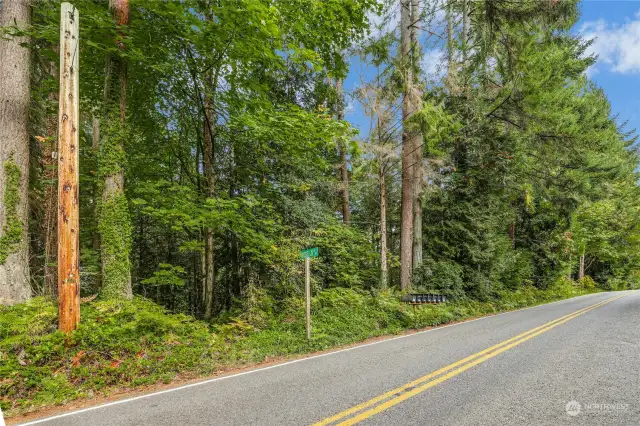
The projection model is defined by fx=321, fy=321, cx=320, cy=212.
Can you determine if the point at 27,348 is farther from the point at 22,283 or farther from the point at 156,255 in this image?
the point at 156,255

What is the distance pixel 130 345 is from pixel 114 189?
3.28m

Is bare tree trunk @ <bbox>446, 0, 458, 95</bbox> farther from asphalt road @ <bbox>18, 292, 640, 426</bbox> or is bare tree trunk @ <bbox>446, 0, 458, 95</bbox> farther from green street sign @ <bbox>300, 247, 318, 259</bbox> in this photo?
asphalt road @ <bbox>18, 292, 640, 426</bbox>

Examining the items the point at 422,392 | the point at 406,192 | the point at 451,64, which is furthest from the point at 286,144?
the point at 451,64

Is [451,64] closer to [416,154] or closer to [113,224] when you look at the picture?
[416,154]

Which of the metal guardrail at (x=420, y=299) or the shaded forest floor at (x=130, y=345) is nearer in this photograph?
the shaded forest floor at (x=130, y=345)

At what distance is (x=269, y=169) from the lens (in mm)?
12641

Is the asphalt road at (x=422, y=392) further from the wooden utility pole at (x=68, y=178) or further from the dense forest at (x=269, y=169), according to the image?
the wooden utility pole at (x=68, y=178)

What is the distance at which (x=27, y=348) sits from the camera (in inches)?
195

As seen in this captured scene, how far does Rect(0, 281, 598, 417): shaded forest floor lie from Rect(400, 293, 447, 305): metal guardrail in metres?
1.22

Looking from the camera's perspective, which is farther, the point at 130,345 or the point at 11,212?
the point at 11,212

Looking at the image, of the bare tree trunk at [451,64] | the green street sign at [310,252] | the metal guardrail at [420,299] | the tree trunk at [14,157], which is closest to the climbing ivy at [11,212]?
the tree trunk at [14,157]

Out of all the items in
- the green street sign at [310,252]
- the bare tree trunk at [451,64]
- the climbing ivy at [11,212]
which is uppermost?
the bare tree trunk at [451,64]

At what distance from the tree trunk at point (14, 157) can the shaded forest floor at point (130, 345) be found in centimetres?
68

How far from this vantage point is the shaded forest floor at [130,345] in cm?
464
